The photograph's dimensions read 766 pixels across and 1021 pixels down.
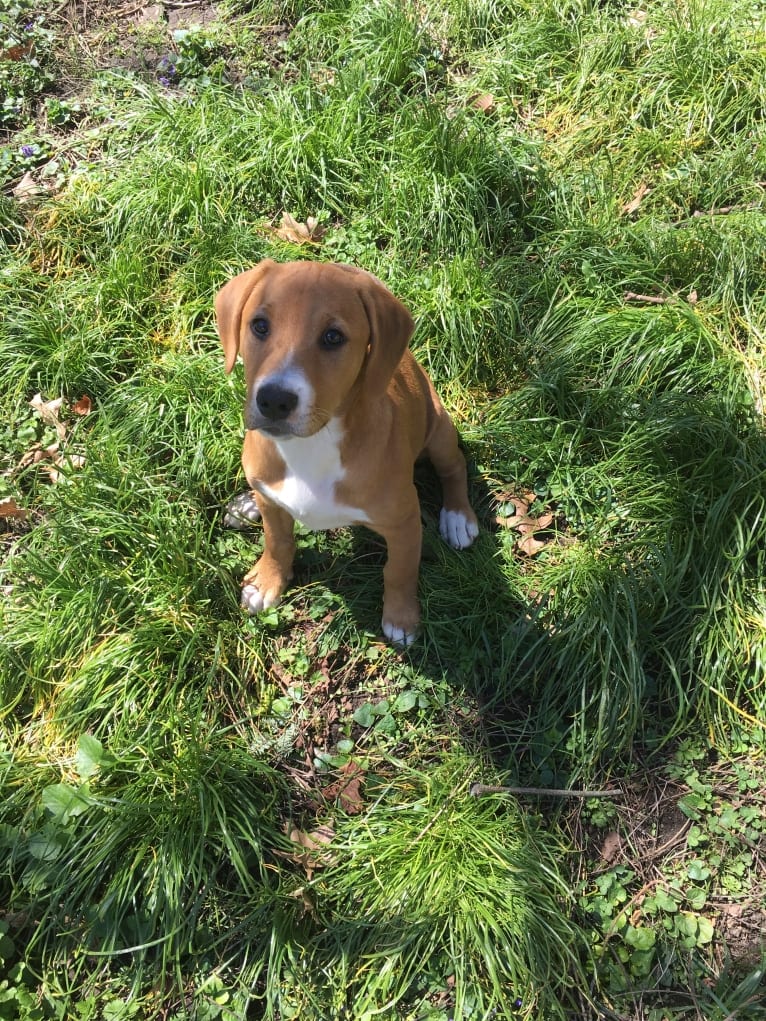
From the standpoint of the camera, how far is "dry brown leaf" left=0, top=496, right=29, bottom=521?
3949 millimetres

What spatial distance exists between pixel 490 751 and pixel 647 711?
0.79 metres

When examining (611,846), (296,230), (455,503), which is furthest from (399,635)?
(296,230)

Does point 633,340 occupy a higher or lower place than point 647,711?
higher

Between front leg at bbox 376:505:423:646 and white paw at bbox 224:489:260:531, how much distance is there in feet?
→ 2.68

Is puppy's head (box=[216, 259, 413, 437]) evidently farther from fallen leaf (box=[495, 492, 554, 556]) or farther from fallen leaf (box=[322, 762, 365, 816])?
fallen leaf (box=[322, 762, 365, 816])

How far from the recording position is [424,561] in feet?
13.0

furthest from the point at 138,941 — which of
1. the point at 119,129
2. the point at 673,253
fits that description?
the point at 119,129

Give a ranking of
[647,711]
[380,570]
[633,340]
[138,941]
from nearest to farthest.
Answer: [138,941] → [647,711] → [380,570] → [633,340]

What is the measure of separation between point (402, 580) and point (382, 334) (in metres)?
1.28

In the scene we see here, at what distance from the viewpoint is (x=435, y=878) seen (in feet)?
9.96

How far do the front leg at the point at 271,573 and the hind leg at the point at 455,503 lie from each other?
0.83m

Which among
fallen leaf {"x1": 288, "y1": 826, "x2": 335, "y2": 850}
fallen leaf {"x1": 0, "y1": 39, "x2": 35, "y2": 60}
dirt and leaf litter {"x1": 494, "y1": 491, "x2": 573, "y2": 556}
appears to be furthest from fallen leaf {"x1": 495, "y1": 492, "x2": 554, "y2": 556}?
fallen leaf {"x1": 0, "y1": 39, "x2": 35, "y2": 60}

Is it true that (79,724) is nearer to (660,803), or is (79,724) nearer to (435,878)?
(435,878)

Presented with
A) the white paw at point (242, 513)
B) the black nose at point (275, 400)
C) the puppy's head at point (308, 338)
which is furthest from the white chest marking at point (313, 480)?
the white paw at point (242, 513)
